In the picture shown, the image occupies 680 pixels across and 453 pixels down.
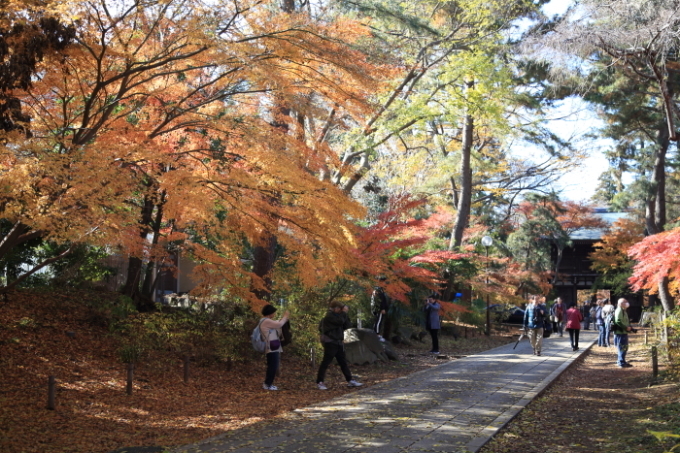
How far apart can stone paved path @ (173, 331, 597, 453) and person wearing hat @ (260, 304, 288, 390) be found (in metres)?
1.37

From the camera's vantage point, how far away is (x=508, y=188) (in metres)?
26.2

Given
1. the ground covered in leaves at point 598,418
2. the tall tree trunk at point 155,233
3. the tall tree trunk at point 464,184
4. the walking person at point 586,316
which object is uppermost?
the tall tree trunk at point 464,184

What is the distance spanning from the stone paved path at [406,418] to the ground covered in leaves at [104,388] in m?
0.57

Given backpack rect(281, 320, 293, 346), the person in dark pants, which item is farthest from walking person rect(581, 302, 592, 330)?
backpack rect(281, 320, 293, 346)

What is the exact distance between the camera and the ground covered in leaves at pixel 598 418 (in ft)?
21.8

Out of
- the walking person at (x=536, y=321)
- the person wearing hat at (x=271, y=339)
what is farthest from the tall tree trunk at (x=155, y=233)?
the walking person at (x=536, y=321)

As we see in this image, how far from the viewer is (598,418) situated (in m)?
8.34

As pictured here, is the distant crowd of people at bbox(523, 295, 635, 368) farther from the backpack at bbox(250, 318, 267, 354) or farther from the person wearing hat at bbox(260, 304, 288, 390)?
the backpack at bbox(250, 318, 267, 354)

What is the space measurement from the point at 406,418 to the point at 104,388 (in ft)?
15.2

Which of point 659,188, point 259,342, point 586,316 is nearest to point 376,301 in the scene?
point 259,342

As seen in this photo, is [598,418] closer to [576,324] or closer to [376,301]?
[376,301]

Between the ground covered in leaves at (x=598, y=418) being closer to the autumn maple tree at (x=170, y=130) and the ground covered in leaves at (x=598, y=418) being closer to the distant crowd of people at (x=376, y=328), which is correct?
the distant crowd of people at (x=376, y=328)

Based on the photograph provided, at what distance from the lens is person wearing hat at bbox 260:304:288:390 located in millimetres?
9992

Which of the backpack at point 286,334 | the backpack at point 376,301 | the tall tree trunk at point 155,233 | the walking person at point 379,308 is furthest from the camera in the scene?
the backpack at point 376,301
